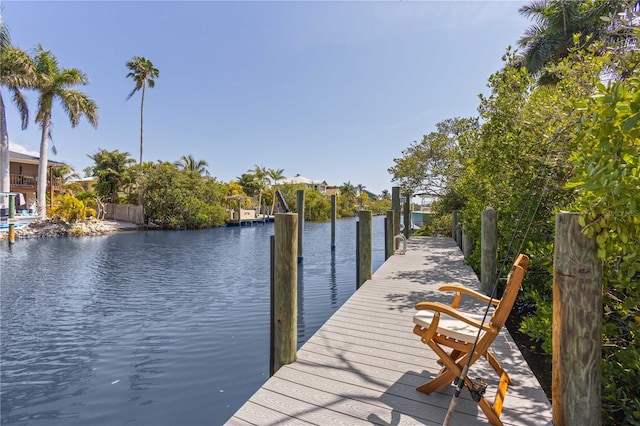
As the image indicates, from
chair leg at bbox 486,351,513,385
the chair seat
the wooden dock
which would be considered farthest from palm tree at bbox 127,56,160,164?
chair leg at bbox 486,351,513,385

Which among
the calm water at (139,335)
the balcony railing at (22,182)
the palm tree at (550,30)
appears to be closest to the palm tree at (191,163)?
the balcony railing at (22,182)

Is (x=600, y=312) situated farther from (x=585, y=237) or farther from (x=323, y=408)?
(x=323, y=408)

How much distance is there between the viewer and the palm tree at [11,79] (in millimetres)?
20844

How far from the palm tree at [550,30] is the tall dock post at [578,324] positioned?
17393 millimetres

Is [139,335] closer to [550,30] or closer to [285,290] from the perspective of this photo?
[285,290]

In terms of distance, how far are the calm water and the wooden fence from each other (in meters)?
14.9

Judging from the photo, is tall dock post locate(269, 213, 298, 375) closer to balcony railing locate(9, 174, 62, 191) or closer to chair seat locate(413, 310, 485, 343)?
chair seat locate(413, 310, 485, 343)

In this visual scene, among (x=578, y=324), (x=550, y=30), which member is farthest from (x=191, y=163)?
(x=578, y=324)

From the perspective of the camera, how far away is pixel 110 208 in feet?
97.7

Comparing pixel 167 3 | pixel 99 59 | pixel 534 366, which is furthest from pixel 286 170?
pixel 534 366

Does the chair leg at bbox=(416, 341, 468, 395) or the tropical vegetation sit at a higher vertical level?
the tropical vegetation

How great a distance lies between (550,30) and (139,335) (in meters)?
22.2

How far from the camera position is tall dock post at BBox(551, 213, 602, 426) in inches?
75.1

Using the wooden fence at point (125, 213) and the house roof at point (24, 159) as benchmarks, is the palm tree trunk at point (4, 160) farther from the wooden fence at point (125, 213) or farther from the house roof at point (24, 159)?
the wooden fence at point (125, 213)
